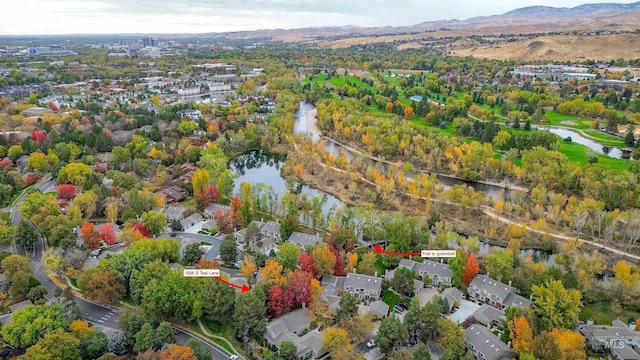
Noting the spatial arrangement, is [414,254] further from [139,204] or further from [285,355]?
[139,204]

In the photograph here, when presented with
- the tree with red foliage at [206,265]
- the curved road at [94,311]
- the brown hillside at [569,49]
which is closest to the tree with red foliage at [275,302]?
the curved road at [94,311]

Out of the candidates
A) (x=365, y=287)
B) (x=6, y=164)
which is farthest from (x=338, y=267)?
(x=6, y=164)

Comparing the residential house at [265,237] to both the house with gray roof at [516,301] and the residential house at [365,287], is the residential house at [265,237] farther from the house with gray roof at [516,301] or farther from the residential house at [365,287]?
the house with gray roof at [516,301]

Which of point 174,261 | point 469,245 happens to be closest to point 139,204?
point 174,261

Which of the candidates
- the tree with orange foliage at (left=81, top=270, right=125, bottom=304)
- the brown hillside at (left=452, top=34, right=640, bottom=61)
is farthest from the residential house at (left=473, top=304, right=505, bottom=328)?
the brown hillside at (left=452, top=34, right=640, bottom=61)

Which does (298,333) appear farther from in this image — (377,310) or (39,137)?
(39,137)

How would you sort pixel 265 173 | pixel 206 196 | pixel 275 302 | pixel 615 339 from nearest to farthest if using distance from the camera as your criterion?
pixel 615 339 → pixel 275 302 → pixel 206 196 → pixel 265 173
